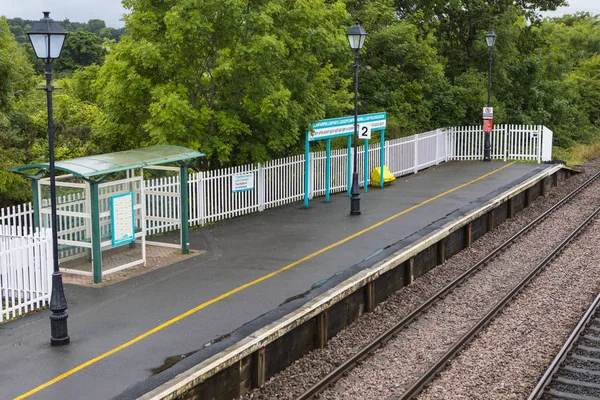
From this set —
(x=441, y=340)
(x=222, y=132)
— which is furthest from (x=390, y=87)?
(x=441, y=340)

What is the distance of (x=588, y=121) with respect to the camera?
48.5m

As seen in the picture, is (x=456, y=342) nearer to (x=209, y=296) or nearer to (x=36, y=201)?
(x=209, y=296)

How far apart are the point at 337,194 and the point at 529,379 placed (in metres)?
13.1

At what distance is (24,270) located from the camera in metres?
11.9

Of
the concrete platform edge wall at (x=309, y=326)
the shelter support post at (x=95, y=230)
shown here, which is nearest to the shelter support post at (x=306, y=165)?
the concrete platform edge wall at (x=309, y=326)

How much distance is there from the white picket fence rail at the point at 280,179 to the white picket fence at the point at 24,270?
0.33m

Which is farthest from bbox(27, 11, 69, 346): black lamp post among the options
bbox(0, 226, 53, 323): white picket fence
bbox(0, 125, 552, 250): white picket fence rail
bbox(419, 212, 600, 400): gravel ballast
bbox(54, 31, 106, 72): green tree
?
bbox(54, 31, 106, 72): green tree

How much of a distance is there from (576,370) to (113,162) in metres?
8.74

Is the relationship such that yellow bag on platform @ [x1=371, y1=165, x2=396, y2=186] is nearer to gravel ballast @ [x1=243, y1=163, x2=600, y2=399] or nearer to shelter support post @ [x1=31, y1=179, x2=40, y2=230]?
gravel ballast @ [x1=243, y1=163, x2=600, y2=399]

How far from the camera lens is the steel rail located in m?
10.4

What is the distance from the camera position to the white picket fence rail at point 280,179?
15700mm

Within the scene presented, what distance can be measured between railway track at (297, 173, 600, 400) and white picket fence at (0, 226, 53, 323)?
16.6 ft

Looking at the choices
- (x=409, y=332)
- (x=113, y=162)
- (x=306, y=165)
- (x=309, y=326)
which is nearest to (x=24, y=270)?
(x=113, y=162)

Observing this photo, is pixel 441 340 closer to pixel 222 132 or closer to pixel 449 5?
pixel 222 132
